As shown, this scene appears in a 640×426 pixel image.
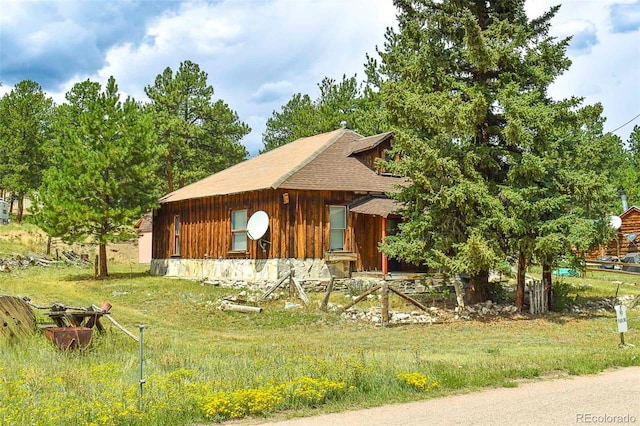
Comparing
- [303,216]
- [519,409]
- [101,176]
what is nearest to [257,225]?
[303,216]

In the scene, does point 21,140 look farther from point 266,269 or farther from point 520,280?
point 520,280

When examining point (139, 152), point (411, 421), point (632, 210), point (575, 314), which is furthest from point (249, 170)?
point (632, 210)

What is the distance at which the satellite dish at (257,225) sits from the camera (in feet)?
80.9

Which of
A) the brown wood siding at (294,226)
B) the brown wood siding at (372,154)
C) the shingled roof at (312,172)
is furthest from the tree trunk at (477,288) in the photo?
the brown wood siding at (372,154)

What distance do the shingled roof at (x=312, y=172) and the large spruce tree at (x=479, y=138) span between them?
4.66 meters

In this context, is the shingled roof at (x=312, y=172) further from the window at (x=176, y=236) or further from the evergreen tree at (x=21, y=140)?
the evergreen tree at (x=21, y=140)

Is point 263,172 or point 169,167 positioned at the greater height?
point 169,167

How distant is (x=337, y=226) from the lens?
25.6m

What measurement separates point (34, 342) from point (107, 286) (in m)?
15.8

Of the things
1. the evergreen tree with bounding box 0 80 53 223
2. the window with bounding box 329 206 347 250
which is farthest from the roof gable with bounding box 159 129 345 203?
the evergreen tree with bounding box 0 80 53 223

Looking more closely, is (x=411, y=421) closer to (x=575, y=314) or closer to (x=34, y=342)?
(x=34, y=342)

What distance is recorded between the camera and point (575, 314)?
19.9m

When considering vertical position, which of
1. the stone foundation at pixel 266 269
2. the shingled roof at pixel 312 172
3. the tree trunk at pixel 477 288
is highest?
the shingled roof at pixel 312 172

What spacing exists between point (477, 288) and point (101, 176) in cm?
1787
